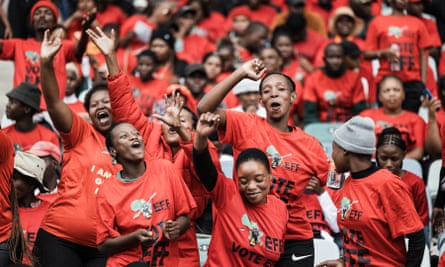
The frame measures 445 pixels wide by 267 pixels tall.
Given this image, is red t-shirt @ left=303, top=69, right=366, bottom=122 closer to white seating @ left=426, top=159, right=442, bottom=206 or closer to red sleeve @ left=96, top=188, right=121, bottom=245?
white seating @ left=426, top=159, right=442, bottom=206

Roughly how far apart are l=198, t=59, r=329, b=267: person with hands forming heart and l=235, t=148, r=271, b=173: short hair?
0.18 metres

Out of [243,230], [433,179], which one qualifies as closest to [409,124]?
[433,179]

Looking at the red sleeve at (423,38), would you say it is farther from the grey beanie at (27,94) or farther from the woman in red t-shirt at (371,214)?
the grey beanie at (27,94)

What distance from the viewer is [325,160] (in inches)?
242

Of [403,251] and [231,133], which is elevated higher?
[231,133]

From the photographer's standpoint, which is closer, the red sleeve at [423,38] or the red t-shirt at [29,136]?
the red t-shirt at [29,136]

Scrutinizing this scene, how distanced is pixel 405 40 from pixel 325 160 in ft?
14.1

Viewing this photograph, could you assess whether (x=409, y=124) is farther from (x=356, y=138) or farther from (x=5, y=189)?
(x=5, y=189)

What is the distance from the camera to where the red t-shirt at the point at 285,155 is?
5953 mm

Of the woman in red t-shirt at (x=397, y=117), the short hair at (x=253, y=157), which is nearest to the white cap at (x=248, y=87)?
the woman in red t-shirt at (x=397, y=117)

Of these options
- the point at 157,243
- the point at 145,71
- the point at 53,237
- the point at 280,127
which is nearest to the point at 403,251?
the point at 280,127

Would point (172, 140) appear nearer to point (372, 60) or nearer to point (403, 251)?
point (403, 251)

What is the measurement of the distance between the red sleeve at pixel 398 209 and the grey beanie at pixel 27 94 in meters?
3.80

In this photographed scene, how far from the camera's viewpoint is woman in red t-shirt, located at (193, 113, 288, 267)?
570 centimetres
